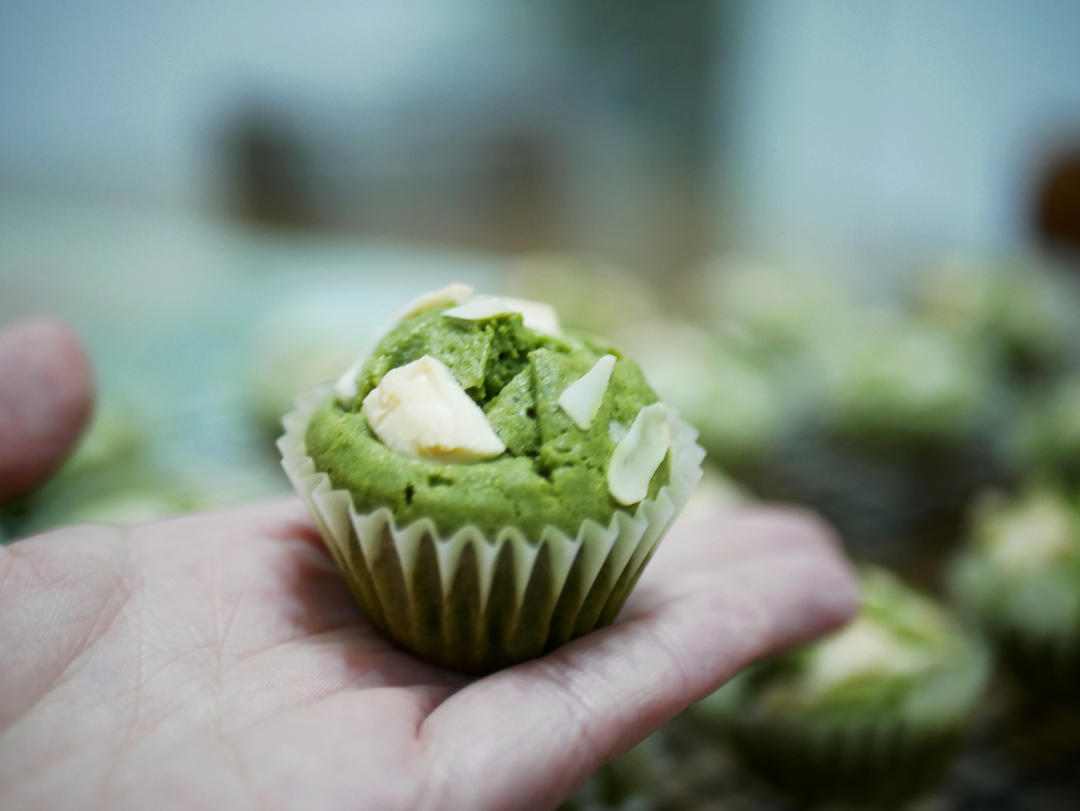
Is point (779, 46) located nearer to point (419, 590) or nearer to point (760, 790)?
point (760, 790)

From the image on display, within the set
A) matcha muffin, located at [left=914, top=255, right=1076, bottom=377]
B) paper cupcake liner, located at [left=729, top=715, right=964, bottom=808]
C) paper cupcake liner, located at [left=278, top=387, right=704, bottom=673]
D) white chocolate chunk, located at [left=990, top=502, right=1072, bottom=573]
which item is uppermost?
paper cupcake liner, located at [left=278, top=387, right=704, bottom=673]

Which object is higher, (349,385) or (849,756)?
(349,385)

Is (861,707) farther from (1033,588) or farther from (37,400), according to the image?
(37,400)

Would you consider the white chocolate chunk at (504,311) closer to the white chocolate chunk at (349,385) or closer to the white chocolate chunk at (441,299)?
the white chocolate chunk at (441,299)

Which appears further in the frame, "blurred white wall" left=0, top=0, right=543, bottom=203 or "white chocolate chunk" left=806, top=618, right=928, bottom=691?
"blurred white wall" left=0, top=0, right=543, bottom=203

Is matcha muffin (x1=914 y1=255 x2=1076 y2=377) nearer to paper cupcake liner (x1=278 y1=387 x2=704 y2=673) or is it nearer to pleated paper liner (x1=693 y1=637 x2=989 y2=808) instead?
pleated paper liner (x1=693 y1=637 x2=989 y2=808)

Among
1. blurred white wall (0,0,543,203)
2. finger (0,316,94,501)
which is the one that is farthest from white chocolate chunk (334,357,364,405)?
blurred white wall (0,0,543,203)

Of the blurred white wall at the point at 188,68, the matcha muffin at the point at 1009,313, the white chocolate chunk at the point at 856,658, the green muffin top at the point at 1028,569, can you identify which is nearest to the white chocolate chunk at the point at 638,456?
the white chocolate chunk at the point at 856,658

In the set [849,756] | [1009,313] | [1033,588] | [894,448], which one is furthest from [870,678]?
[1009,313]
